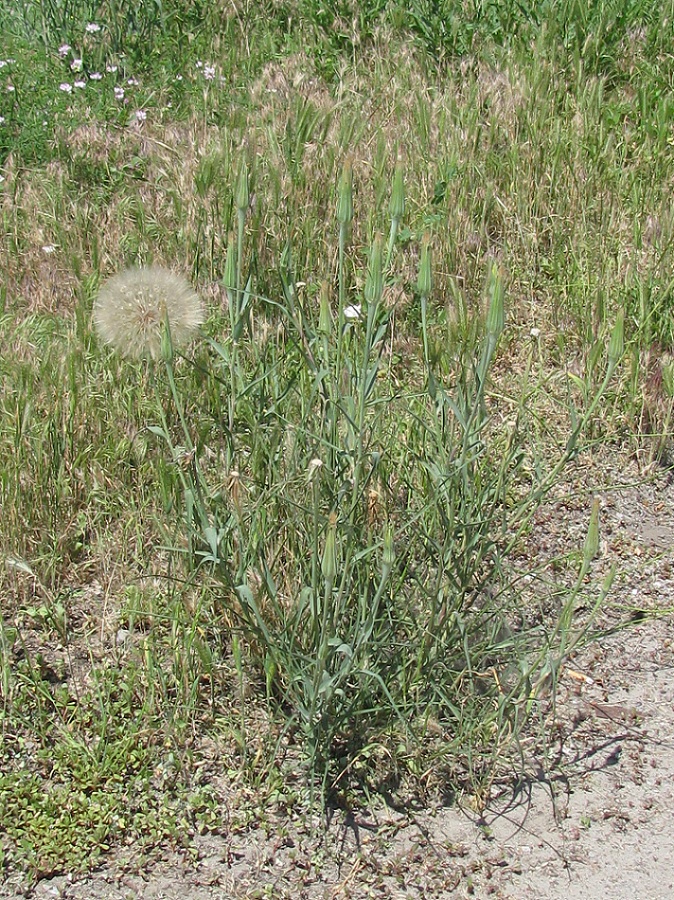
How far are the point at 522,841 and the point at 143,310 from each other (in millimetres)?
1474

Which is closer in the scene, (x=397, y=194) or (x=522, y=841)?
(x=397, y=194)

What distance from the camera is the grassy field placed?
8.18ft

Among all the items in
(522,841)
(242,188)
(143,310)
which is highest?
(242,188)

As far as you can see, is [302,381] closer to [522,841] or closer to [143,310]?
[143,310]

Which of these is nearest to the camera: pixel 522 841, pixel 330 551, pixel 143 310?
pixel 330 551

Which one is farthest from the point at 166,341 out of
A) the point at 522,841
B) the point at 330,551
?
the point at 522,841

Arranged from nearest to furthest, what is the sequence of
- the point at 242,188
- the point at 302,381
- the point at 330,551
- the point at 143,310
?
1. the point at 330,551
2. the point at 242,188
3. the point at 143,310
4. the point at 302,381

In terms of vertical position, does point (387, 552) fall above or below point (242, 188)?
below

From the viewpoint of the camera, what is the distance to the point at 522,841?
2.50m

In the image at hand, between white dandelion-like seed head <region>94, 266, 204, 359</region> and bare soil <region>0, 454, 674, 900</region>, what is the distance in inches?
44.7

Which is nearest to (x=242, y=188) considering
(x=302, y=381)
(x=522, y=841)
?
(x=302, y=381)

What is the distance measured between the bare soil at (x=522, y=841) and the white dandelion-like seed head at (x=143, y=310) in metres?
1.14

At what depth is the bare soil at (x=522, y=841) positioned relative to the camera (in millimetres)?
2389

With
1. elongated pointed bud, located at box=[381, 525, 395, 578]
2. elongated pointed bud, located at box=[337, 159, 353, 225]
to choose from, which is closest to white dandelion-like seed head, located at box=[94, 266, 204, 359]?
elongated pointed bud, located at box=[337, 159, 353, 225]
